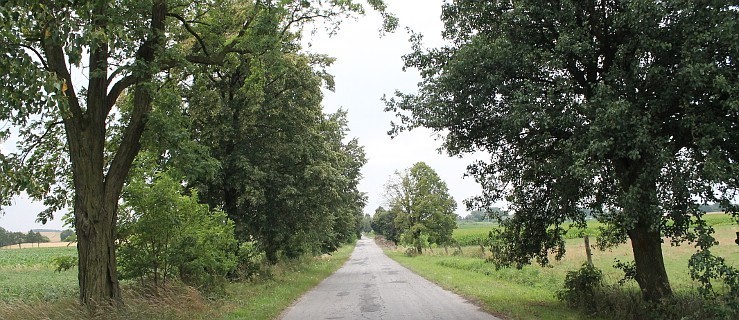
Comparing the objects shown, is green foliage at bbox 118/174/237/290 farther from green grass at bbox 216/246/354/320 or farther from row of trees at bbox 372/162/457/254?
row of trees at bbox 372/162/457/254

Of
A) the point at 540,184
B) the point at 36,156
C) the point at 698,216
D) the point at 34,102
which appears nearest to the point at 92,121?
the point at 36,156

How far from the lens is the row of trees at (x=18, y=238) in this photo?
371 ft

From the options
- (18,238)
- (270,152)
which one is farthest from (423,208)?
(18,238)

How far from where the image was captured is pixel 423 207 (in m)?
52.2

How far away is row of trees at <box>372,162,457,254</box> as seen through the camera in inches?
1984

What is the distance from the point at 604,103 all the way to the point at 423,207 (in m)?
44.4

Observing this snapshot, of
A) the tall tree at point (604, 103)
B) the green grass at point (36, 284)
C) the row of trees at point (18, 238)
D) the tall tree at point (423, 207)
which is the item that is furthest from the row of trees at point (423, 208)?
the row of trees at point (18, 238)

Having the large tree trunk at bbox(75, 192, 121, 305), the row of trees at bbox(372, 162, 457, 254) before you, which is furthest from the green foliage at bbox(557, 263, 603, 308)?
the row of trees at bbox(372, 162, 457, 254)

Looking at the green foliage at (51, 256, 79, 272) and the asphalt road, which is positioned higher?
the green foliage at (51, 256, 79, 272)

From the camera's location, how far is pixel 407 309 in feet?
43.1

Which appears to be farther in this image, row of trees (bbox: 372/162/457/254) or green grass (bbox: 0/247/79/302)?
row of trees (bbox: 372/162/457/254)

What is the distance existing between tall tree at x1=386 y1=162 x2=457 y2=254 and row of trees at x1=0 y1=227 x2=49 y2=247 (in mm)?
94806

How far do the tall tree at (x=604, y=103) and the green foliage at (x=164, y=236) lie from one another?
6.43 meters

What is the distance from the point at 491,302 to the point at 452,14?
7.83 metres
